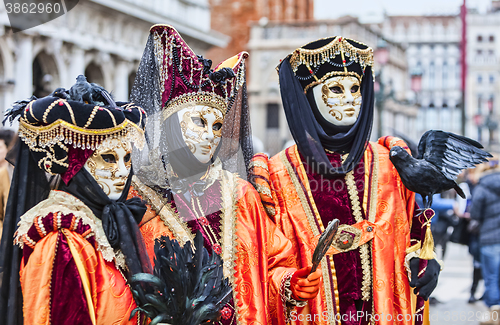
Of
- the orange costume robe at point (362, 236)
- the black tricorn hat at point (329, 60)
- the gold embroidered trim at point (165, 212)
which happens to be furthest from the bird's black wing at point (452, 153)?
the gold embroidered trim at point (165, 212)

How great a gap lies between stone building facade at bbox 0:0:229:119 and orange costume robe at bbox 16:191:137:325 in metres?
10.1

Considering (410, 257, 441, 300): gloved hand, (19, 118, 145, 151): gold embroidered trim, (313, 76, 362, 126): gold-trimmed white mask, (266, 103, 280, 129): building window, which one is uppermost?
(266, 103, 280, 129): building window

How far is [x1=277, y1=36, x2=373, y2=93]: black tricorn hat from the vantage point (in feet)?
10.0

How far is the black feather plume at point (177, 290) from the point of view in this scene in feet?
6.85

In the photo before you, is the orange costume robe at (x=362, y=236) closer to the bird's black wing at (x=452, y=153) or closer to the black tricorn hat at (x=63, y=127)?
the bird's black wing at (x=452, y=153)

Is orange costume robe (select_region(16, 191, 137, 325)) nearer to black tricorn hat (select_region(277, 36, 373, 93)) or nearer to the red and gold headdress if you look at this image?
the red and gold headdress

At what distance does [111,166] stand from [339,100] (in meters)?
1.19

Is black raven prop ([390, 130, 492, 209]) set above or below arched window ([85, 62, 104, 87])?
below

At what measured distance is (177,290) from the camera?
2094 millimetres

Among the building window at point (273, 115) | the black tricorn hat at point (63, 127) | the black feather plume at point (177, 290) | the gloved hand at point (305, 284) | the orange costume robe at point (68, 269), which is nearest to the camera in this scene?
the black feather plume at point (177, 290)

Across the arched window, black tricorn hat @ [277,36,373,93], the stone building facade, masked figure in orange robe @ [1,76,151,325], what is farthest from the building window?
masked figure in orange robe @ [1,76,151,325]

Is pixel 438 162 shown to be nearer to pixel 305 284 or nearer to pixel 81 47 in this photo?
pixel 305 284

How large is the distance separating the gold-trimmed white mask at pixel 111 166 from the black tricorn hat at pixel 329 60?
109cm

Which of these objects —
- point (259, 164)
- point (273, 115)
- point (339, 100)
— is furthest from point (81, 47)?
point (339, 100)
